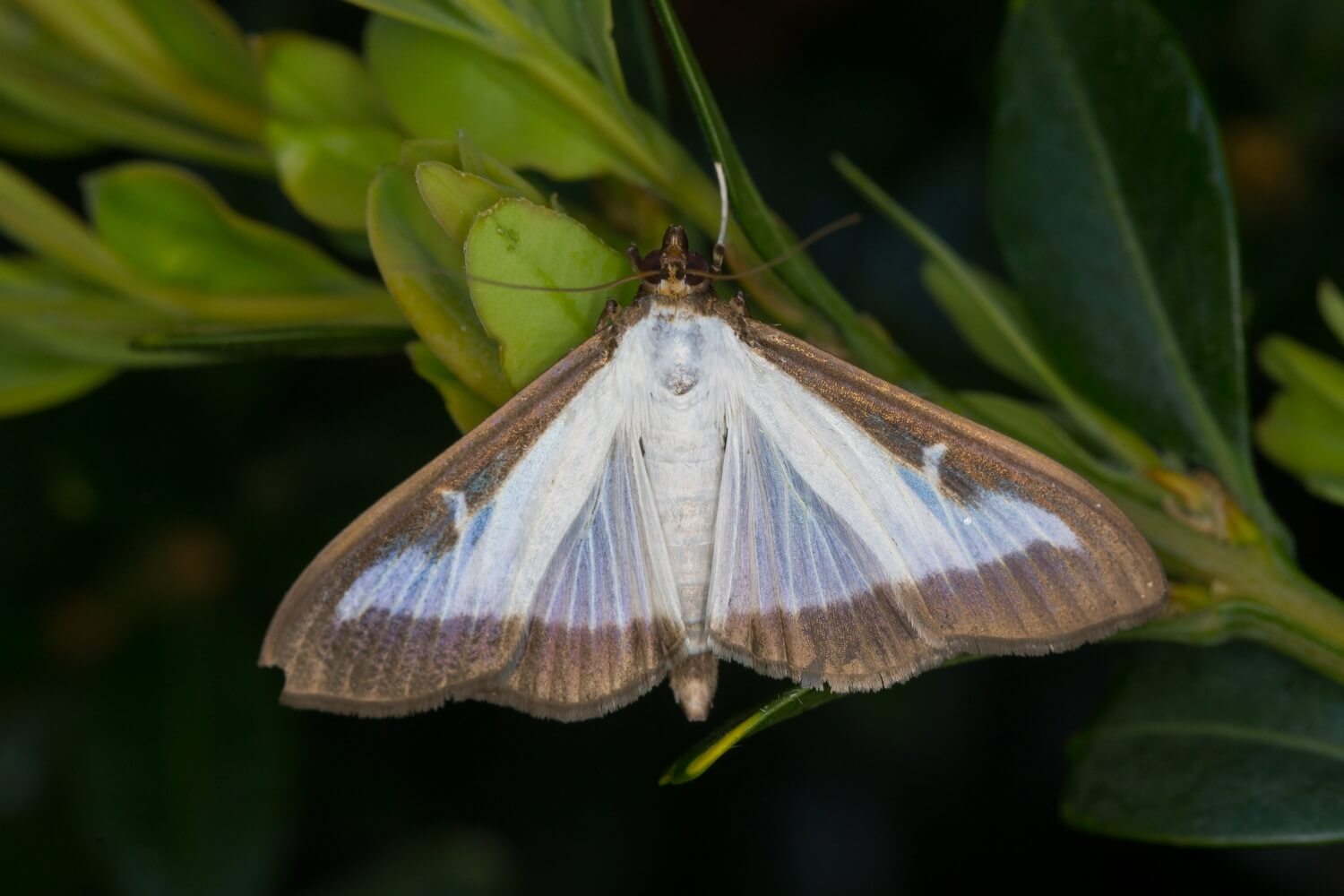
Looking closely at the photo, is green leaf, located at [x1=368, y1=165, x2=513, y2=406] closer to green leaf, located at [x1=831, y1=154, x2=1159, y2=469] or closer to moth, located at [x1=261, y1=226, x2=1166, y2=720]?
moth, located at [x1=261, y1=226, x2=1166, y2=720]

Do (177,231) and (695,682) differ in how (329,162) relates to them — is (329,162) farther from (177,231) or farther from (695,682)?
(695,682)

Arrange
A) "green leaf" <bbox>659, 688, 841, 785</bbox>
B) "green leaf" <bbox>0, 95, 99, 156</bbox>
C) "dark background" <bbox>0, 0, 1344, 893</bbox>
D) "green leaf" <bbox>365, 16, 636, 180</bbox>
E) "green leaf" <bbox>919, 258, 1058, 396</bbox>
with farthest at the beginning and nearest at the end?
"dark background" <bbox>0, 0, 1344, 893</bbox>
"green leaf" <bbox>0, 95, 99, 156</bbox>
"green leaf" <bbox>919, 258, 1058, 396</bbox>
"green leaf" <bbox>365, 16, 636, 180</bbox>
"green leaf" <bbox>659, 688, 841, 785</bbox>

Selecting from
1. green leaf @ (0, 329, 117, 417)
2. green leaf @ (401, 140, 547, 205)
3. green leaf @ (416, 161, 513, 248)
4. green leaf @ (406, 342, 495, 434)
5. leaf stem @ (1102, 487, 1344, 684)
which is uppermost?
green leaf @ (0, 329, 117, 417)

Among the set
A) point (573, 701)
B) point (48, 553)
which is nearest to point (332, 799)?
point (48, 553)

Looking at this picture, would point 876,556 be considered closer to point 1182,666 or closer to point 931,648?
point 931,648

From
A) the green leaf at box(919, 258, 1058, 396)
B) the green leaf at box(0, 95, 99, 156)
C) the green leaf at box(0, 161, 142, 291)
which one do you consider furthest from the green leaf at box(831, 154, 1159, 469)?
the green leaf at box(0, 95, 99, 156)

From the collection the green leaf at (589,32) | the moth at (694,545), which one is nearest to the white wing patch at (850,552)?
the moth at (694,545)

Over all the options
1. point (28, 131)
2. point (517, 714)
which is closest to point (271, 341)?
point (28, 131)
